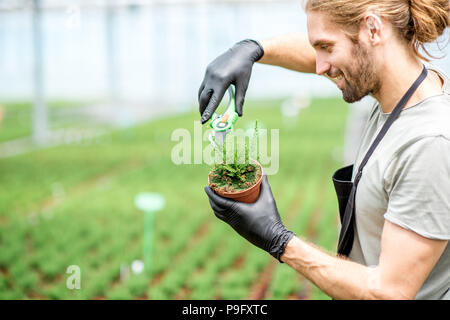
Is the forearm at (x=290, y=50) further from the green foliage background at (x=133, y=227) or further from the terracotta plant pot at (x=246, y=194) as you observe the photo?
the green foliage background at (x=133, y=227)

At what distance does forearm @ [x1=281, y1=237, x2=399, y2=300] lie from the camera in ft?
4.12

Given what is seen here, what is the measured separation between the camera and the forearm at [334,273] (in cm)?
125

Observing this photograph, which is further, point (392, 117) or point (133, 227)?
point (133, 227)

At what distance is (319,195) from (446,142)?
5.00 meters

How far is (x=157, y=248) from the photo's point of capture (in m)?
4.22

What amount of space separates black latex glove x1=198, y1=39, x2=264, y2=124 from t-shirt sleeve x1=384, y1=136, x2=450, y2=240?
24.4 inches

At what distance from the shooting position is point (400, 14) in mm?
1310

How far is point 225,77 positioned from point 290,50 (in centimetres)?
38

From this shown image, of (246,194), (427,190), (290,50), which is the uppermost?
(290,50)

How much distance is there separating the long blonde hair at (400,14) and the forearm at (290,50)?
1.55ft

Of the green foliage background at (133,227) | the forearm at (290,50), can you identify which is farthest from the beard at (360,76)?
the green foliage background at (133,227)

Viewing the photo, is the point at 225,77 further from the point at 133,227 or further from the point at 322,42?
the point at 133,227

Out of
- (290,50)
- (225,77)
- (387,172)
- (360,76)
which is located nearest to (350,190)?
(387,172)
